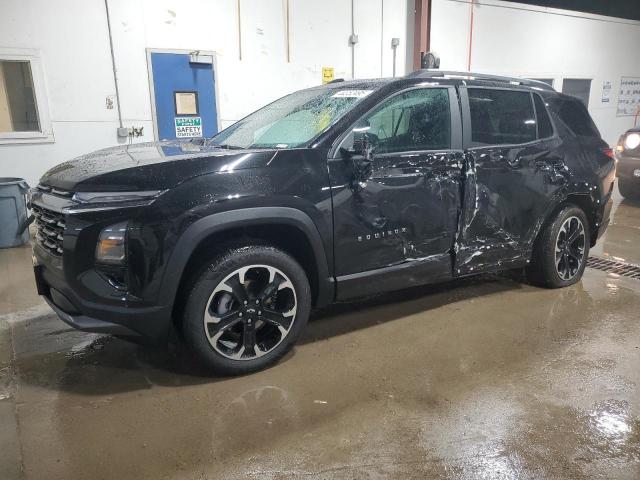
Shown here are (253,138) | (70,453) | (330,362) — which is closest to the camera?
(70,453)

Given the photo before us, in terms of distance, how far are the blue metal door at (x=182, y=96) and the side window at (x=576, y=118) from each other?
15.2ft

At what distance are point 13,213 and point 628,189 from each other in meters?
8.77

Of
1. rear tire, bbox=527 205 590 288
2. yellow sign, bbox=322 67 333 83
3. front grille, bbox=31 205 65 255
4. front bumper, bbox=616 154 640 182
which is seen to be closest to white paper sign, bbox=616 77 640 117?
front bumper, bbox=616 154 640 182

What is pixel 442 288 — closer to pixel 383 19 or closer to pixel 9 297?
pixel 9 297

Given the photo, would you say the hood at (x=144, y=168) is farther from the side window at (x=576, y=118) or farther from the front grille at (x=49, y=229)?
the side window at (x=576, y=118)

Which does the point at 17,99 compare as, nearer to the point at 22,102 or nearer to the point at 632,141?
the point at 22,102

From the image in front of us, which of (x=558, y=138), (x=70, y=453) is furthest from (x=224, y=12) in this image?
(x=70, y=453)

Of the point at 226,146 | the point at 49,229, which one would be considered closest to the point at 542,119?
the point at 226,146

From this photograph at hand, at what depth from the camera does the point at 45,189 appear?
2.64m

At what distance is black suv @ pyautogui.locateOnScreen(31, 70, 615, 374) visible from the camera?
91.4 inches

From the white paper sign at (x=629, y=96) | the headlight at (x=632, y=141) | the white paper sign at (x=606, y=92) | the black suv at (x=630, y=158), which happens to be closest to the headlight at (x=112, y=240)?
the black suv at (x=630, y=158)

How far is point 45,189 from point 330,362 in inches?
73.4

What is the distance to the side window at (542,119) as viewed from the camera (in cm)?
368

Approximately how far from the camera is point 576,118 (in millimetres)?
3922
